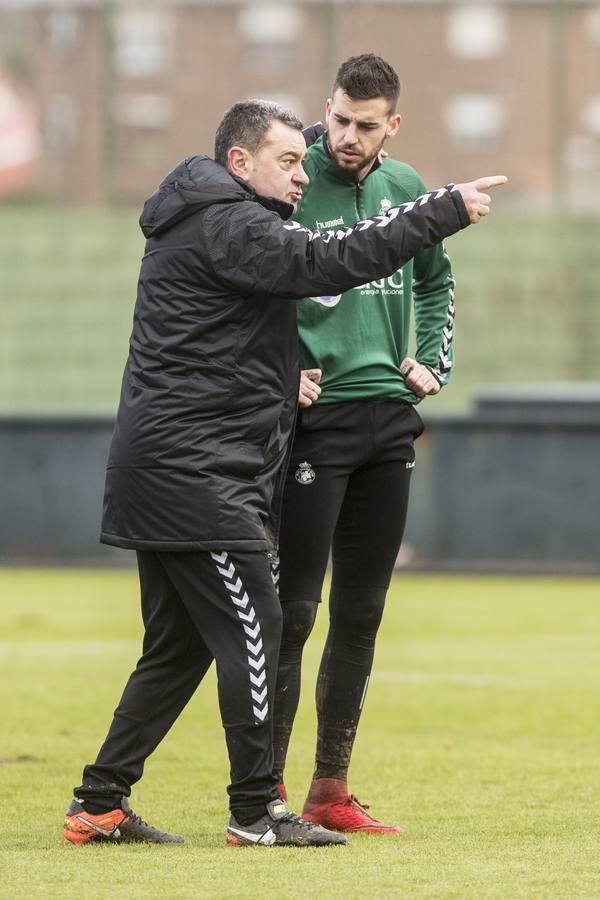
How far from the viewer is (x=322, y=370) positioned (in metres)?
5.30

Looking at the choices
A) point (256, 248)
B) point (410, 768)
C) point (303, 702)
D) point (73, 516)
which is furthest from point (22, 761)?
point (73, 516)

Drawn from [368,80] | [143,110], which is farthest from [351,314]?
[143,110]

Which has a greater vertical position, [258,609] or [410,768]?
[258,609]

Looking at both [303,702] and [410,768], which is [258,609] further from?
[303,702]

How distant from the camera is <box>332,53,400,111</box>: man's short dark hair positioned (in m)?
5.12

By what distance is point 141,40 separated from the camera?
2252 centimetres

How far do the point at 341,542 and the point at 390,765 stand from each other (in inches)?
60.6

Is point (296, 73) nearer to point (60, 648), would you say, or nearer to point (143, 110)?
point (143, 110)

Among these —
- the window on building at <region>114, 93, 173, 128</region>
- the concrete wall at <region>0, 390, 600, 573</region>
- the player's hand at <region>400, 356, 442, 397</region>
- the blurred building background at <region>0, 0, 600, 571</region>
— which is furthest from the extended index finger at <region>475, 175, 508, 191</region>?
the window on building at <region>114, 93, 173, 128</region>

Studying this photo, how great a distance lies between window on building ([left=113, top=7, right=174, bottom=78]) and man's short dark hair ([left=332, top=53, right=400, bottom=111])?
17862 millimetres

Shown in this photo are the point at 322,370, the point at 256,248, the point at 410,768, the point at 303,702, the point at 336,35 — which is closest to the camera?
the point at 256,248

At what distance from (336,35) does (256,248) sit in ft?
60.2

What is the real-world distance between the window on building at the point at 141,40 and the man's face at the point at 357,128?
58.6 ft

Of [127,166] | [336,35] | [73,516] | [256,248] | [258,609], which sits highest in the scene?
[336,35]
